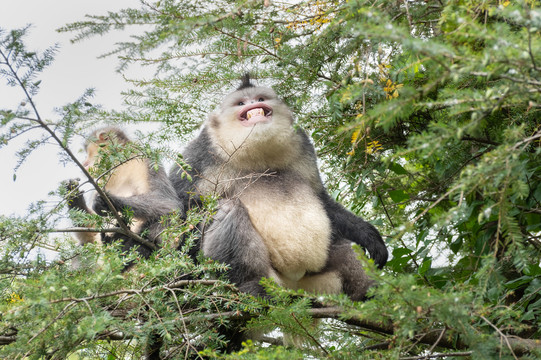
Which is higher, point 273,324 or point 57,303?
point 57,303

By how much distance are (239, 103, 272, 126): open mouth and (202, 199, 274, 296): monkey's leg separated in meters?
0.69

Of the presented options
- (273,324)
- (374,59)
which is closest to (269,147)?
(374,59)

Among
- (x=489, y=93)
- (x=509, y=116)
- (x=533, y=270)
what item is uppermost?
(x=489, y=93)

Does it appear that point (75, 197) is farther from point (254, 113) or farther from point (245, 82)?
point (245, 82)

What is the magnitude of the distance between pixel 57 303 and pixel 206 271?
120 centimetres

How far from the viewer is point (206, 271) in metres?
3.38

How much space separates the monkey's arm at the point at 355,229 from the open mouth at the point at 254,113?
0.79m

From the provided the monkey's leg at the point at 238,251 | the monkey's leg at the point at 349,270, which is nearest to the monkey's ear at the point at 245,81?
the monkey's leg at the point at 238,251

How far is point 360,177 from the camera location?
12.7 ft

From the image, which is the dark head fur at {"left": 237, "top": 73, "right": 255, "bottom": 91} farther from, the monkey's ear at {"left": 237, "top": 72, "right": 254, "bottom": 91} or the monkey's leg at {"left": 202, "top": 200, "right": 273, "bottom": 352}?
the monkey's leg at {"left": 202, "top": 200, "right": 273, "bottom": 352}

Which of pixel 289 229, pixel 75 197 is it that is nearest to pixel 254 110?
pixel 289 229

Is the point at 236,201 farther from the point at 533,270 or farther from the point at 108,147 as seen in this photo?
the point at 533,270

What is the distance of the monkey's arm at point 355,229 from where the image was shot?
13.9ft

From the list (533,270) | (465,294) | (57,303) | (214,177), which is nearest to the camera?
(465,294)
